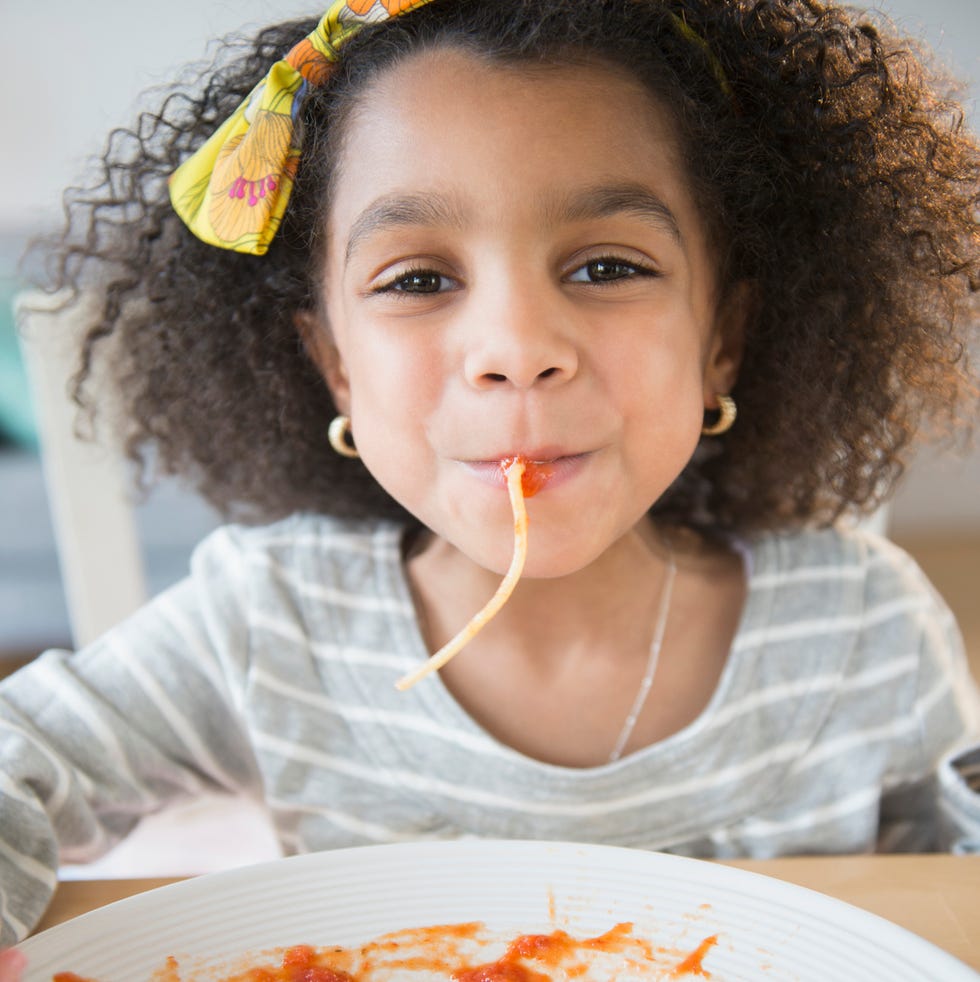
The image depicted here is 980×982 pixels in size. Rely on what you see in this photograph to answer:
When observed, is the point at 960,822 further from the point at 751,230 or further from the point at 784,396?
the point at 751,230

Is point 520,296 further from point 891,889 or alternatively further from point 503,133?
point 891,889

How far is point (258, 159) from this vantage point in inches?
Answer: 34.6

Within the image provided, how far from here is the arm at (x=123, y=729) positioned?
775 mm

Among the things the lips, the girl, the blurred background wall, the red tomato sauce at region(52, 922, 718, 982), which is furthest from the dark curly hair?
the blurred background wall

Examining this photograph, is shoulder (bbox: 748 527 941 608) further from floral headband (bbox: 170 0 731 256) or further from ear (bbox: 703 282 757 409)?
floral headband (bbox: 170 0 731 256)

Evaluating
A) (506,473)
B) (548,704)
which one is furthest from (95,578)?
(506,473)

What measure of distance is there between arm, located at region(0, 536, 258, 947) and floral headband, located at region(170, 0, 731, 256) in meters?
0.31

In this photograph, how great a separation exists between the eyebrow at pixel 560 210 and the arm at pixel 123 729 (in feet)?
1.21

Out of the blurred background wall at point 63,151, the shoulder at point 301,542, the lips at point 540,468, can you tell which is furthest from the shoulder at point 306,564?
the blurred background wall at point 63,151

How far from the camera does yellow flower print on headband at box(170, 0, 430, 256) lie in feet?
2.79

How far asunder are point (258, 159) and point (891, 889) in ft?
2.23

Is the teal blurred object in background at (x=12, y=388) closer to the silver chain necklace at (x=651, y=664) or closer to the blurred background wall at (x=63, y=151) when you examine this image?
the blurred background wall at (x=63, y=151)

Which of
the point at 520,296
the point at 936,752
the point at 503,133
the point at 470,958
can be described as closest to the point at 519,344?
the point at 520,296

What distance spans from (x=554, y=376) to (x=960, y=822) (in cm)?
50
